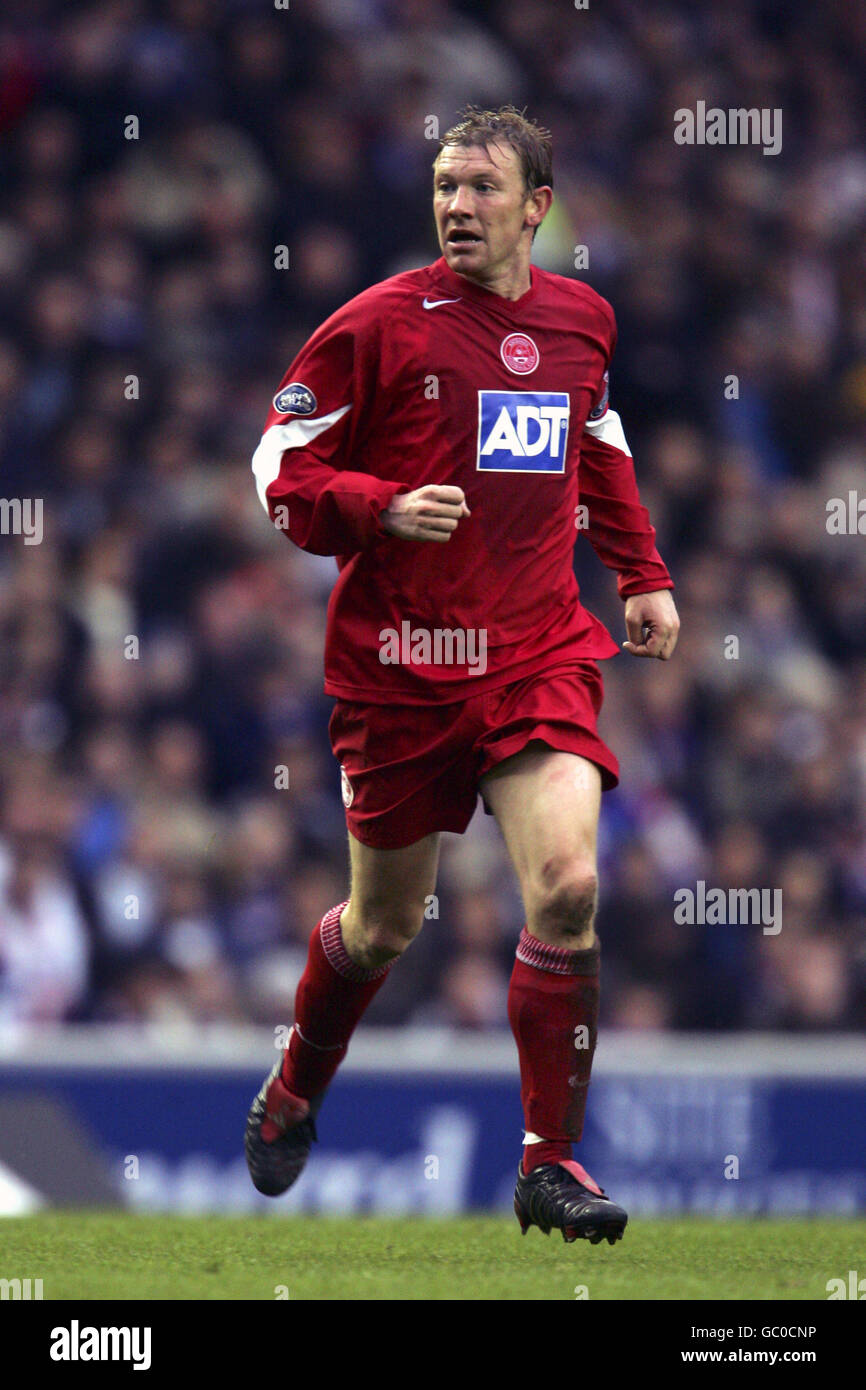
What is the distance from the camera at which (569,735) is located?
465cm

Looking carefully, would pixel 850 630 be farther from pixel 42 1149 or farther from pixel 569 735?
pixel 569 735

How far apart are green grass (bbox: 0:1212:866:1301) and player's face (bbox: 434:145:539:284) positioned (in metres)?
2.16

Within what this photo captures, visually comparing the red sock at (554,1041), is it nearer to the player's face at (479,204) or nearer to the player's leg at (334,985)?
the player's leg at (334,985)

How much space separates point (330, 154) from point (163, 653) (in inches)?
119

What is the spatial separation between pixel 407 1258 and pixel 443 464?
1808 mm

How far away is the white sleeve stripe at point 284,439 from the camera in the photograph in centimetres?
468

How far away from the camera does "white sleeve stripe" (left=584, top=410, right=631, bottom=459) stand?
5.07 meters

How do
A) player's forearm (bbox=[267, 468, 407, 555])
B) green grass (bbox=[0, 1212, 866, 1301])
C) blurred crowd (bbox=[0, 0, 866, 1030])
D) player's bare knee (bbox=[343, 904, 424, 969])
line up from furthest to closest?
blurred crowd (bbox=[0, 0, 866, 1030]) < player's bare knee (bbox=[343, 904, 424, 969]) < player's forearm (bbox=[267, 468, 407, 555]) < green grass (bbox=[0, 1212, 866, 1301])

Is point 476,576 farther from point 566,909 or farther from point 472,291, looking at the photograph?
point 566,909

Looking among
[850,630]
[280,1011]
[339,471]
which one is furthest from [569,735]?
[850,630]

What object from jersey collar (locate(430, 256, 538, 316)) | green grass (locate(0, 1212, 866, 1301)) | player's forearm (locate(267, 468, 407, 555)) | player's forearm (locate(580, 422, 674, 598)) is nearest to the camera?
green grass (locate(0, 1212, 866, 1301))
